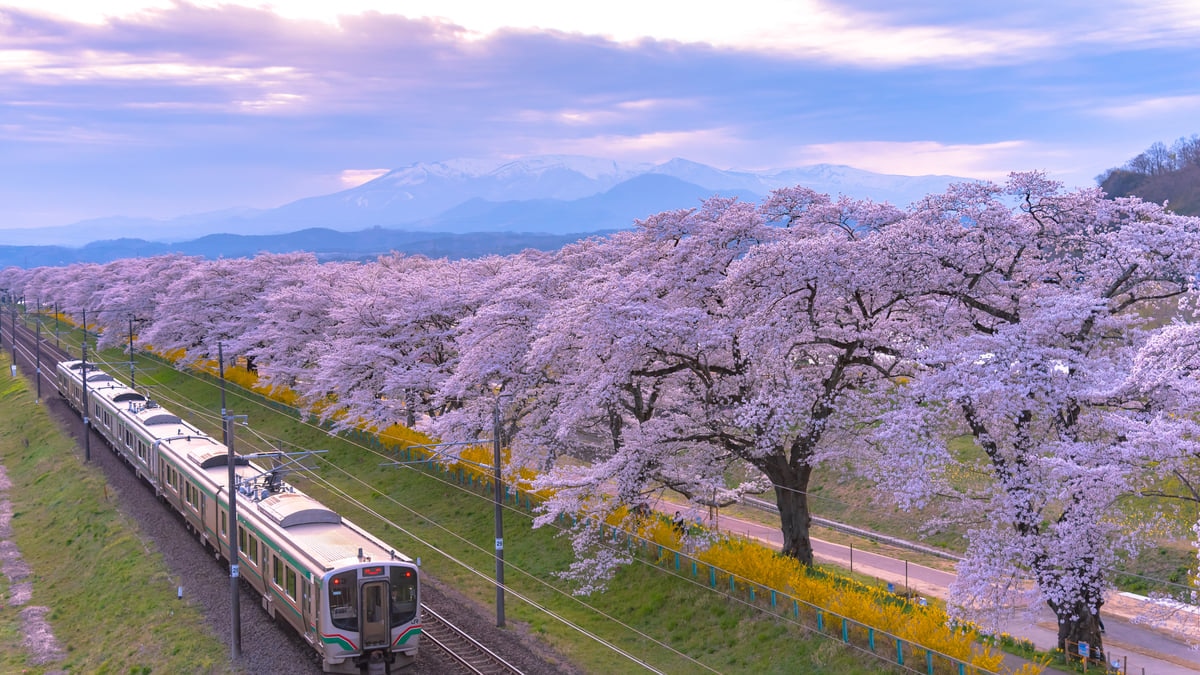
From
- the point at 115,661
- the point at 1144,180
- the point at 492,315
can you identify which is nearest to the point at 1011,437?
the point at 492,315

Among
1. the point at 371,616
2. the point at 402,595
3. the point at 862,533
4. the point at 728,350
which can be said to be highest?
the point at 728,350

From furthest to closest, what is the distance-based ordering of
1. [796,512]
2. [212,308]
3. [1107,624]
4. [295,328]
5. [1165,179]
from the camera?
[1165,179] → [212,308] → [295,328] → [796,512] → [1107,624]

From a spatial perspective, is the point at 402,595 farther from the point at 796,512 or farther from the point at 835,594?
the point at 796,512

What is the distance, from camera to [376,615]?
19516 millimetres

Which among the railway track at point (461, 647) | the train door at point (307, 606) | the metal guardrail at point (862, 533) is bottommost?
the metal guardrail at point (862, 533)

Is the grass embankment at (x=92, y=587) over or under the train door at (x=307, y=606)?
under

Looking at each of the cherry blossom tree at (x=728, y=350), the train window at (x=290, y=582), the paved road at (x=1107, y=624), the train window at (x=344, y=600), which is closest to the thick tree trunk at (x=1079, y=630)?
the paved road at (x=1107, y=624)

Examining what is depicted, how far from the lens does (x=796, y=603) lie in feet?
72.0

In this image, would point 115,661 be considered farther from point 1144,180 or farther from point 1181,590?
point 1144,180

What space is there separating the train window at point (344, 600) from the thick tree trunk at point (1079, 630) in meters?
15.3

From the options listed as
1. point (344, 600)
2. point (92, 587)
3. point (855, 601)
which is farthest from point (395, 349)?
point (855, 601)

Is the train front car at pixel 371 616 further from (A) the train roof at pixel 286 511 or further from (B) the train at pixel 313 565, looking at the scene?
(A) the train roof at pixel 286 511

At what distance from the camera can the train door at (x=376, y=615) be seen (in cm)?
1934

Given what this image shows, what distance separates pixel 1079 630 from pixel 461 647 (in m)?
14.3
